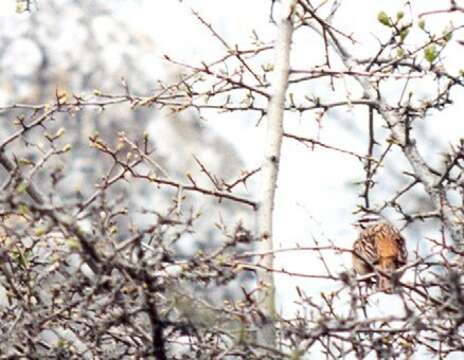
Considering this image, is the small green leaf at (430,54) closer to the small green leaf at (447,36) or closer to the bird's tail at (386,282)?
the small green leaf at (447,36)

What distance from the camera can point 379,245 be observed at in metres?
5.50

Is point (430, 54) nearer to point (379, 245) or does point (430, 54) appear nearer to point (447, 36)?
point (447, 36)

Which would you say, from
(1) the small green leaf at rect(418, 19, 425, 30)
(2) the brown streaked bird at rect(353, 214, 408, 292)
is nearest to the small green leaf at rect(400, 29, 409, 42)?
(1) the small green leaf at rect(418, 19, 425, 30)

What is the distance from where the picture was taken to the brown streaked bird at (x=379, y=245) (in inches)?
209

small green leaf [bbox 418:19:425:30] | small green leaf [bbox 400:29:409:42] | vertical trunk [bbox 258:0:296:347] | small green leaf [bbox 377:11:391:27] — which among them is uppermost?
small green leaf [bbox 377:11:391:27]

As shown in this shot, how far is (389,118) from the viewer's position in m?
4.93

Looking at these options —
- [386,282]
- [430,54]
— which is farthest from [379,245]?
[386,282]

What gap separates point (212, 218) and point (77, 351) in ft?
21.4

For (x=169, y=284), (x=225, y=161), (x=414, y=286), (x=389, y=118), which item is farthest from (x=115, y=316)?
(x=225, y=161)

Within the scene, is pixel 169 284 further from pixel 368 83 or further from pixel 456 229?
pixel 368 83

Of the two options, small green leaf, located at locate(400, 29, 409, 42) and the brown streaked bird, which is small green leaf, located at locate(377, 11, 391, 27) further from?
the brown streaked bird

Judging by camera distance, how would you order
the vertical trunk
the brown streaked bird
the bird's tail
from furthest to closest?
the brown streaked bird < the vertical trunk < the bird's tail

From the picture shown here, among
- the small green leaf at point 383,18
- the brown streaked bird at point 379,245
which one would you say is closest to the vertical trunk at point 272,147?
the small green leaf at point 383,18

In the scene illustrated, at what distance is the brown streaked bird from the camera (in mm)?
5316
